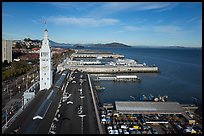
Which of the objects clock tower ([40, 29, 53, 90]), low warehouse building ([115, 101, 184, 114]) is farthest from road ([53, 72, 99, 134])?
clock tower ([40, 29, 53, 90])

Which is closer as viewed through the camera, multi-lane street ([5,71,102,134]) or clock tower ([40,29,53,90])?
multi-lane street ([5,71,102,134])

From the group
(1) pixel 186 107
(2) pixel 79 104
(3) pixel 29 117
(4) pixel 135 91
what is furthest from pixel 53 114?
(4) pixel 135 91

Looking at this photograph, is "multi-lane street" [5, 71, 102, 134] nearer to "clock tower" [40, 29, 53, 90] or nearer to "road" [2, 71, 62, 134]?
"road" [2, 71, 62, 134]

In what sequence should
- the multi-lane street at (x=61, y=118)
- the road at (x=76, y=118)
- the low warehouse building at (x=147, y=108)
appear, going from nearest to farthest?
the multi-lane street at (x=61, y=118) < the road at (x=76, y=118) < the low warehouse building at (x=147, y=108)

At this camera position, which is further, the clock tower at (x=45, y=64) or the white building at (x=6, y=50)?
the white building at (x=6, y=50)

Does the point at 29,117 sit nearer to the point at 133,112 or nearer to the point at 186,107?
the point at 133,112

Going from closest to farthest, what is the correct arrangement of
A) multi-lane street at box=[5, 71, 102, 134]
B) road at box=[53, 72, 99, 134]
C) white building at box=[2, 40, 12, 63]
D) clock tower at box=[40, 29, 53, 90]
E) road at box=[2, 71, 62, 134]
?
road at box=[2, 71, 62, 134]
multi-lane street at box=[5, 71, 102, 134]
road at box=[53, 72, 99, 134]
clock tower at box=[40, 29, 53, 90]
white building at box=[2, 40, 12, 63]

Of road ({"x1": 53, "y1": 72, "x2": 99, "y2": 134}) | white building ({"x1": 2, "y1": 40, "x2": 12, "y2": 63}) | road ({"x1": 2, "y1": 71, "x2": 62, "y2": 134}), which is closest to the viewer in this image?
road ({"x1": 2, "y1": 71, "x2": 62, "y2": 134})

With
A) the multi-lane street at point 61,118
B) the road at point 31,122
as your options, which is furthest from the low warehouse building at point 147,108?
the road at point 31,122

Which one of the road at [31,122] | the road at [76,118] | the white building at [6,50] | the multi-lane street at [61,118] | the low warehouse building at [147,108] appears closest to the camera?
the road at [31,122]

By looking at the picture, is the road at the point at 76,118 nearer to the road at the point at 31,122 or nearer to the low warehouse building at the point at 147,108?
the road at the point at 31,122

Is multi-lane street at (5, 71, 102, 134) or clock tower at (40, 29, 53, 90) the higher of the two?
clock tower at (40, 29, 53, 90)
